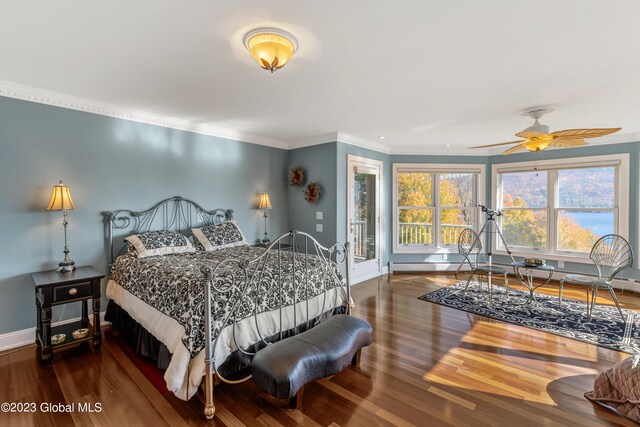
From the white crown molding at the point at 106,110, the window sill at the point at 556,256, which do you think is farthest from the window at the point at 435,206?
the white crown molding at the point at 106,110

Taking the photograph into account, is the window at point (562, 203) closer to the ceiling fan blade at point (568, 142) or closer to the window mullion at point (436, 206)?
the window mullion at point (436, 206)

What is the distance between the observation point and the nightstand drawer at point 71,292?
2727mm

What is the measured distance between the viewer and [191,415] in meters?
2.02

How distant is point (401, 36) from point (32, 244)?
3.90 meters

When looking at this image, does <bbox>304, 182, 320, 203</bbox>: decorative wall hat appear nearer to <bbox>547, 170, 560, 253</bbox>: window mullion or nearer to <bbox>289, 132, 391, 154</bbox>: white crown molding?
<bbox>289, 132, 391, 154</bbox>: white crown molding

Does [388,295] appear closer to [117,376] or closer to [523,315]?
[523,315]

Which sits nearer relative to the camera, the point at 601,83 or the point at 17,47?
the point at 17,47

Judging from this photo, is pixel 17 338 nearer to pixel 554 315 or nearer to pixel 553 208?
pixel 554 315

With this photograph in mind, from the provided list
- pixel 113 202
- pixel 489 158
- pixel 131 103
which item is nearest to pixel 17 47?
pixel 131 103

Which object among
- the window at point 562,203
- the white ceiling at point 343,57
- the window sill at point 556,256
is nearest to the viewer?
the white ceiling at point 343,57

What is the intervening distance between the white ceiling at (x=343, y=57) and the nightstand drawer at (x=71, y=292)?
1.91m

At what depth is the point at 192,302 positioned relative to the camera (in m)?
2.18

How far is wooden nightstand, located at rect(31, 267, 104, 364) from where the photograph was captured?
8.73 ft

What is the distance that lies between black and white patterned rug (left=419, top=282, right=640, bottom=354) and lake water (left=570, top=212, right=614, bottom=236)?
169 centimetres
